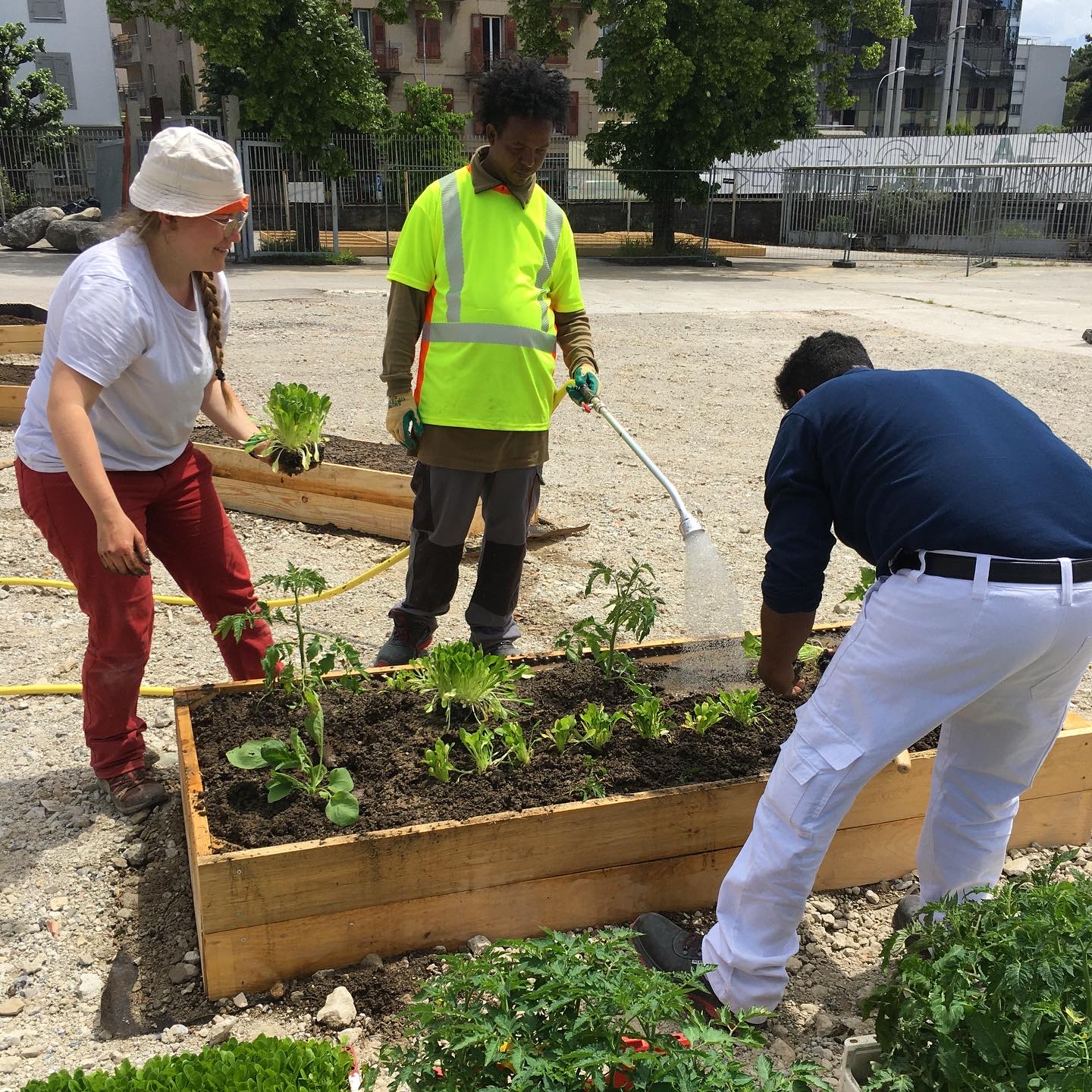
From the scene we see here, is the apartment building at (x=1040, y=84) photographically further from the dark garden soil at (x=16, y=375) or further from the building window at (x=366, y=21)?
the dark garden soil at (x=16, y=375)

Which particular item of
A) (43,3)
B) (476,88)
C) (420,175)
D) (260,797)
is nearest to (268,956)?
(260,797)

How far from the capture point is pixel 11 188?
28.2 metres

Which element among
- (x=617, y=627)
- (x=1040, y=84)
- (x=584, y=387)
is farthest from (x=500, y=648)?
(x=1040, y=84)

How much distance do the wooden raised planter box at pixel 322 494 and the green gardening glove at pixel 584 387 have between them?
1.87m

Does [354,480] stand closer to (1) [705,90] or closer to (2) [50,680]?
(2) [50,680]

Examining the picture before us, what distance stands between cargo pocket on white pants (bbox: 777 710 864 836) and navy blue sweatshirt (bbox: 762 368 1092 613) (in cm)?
31

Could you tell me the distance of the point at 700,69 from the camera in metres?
22.1

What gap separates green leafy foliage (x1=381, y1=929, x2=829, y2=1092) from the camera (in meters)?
1.73

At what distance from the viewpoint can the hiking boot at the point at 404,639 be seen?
4.07 metres

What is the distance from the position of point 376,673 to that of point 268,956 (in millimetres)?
1149

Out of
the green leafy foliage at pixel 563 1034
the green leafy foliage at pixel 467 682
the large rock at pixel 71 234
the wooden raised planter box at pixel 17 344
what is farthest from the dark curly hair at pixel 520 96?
the large rock at pixel 71 234

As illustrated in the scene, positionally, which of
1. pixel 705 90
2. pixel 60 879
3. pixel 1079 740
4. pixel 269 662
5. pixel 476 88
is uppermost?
pixel 705 90

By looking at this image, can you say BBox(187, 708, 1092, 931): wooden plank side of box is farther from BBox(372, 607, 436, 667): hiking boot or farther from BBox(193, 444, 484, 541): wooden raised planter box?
BBox(193, 444, 484, 541): wooden raised planter box

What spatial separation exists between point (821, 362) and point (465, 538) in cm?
174
